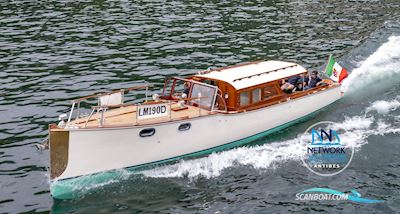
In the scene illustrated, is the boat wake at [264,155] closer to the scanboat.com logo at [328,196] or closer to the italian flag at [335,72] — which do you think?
the scanboat.com logo at [328,196]

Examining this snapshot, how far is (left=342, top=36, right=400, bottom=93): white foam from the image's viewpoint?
33.1 metres

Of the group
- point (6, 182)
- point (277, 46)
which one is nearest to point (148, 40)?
point (277, 46)

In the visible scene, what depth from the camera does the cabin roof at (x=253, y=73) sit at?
82.3ft

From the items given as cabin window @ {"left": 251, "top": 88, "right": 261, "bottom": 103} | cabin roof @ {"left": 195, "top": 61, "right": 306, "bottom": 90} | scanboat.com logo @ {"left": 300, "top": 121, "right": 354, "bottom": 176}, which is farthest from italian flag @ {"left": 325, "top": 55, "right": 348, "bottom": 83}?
cabin window @ {"left": 251, "top": 88, "right": 261, "bottom": 103}

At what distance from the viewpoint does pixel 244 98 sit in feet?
82.3

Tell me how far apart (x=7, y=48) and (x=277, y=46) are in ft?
72.2

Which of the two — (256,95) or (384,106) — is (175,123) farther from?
(384,106)

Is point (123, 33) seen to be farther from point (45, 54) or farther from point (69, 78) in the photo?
point (69, 78)

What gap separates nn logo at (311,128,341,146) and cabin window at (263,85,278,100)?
2961 millimetres

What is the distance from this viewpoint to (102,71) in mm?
36000

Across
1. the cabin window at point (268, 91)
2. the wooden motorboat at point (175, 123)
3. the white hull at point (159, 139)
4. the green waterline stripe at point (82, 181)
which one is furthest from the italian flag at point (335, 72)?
the green waterline stripe at point (82, 181)

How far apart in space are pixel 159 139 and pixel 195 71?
14.2 meters

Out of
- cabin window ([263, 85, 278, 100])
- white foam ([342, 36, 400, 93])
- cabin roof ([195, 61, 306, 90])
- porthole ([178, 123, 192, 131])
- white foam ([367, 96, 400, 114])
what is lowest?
white foam ([367, 96, 400, 114])

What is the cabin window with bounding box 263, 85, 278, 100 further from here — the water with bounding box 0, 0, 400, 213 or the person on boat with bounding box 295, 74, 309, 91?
the person on boat with bounding box 295, 74, 309, 91
